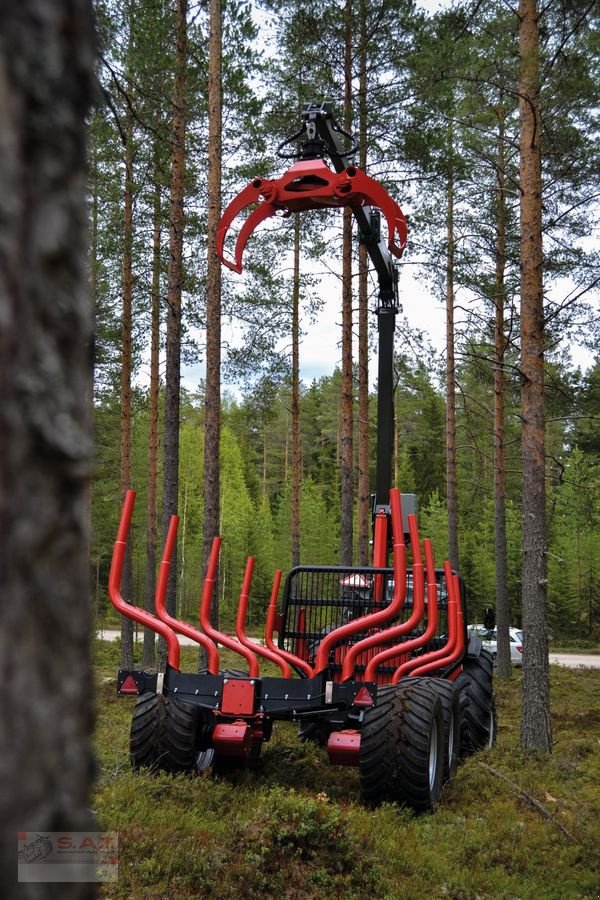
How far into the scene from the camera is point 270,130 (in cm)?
1465

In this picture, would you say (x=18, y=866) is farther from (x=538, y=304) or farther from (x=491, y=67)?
(x=491, y=67)

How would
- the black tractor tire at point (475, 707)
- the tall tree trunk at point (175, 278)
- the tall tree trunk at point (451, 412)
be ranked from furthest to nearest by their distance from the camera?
the tall tree trunk at point (451, 412) < the tall tree trunk at point (175, 278) < the black tractor tire at point (475, 707)

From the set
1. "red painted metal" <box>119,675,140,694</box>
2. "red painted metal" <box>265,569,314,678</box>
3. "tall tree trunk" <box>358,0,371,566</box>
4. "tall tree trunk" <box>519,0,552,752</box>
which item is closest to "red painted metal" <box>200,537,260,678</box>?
"red painted metal" <box>265,569,314,678</box>

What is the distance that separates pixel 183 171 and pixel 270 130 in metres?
2.52

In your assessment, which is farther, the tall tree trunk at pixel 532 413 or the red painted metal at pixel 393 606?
the tall tree trunk at pixel 532 413

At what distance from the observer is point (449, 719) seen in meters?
6.50

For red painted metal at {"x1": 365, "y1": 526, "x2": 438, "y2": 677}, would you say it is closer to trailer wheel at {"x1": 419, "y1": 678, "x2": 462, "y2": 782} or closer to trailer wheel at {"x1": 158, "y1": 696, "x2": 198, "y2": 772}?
trailer wheel at {"x1": 419, "y1": 678, "x2": 462, "y2": 782}

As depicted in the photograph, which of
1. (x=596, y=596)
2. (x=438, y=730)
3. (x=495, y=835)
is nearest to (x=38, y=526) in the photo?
(x=495, y=835)

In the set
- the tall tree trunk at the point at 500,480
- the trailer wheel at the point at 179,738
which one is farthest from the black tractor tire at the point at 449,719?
the tall tree trunk at the point at 500,480

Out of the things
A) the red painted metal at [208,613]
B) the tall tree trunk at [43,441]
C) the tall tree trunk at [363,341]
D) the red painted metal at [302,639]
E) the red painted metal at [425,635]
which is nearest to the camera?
the tall tree trunk at [43,441]

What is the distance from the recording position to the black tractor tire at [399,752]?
221 inches

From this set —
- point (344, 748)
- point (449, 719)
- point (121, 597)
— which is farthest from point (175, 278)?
point (344, 748)

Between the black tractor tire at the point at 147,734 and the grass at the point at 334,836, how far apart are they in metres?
0.21

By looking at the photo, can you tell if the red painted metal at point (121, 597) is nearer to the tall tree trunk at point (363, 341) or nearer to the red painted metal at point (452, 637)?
the red painted metal at point (452, 637)
